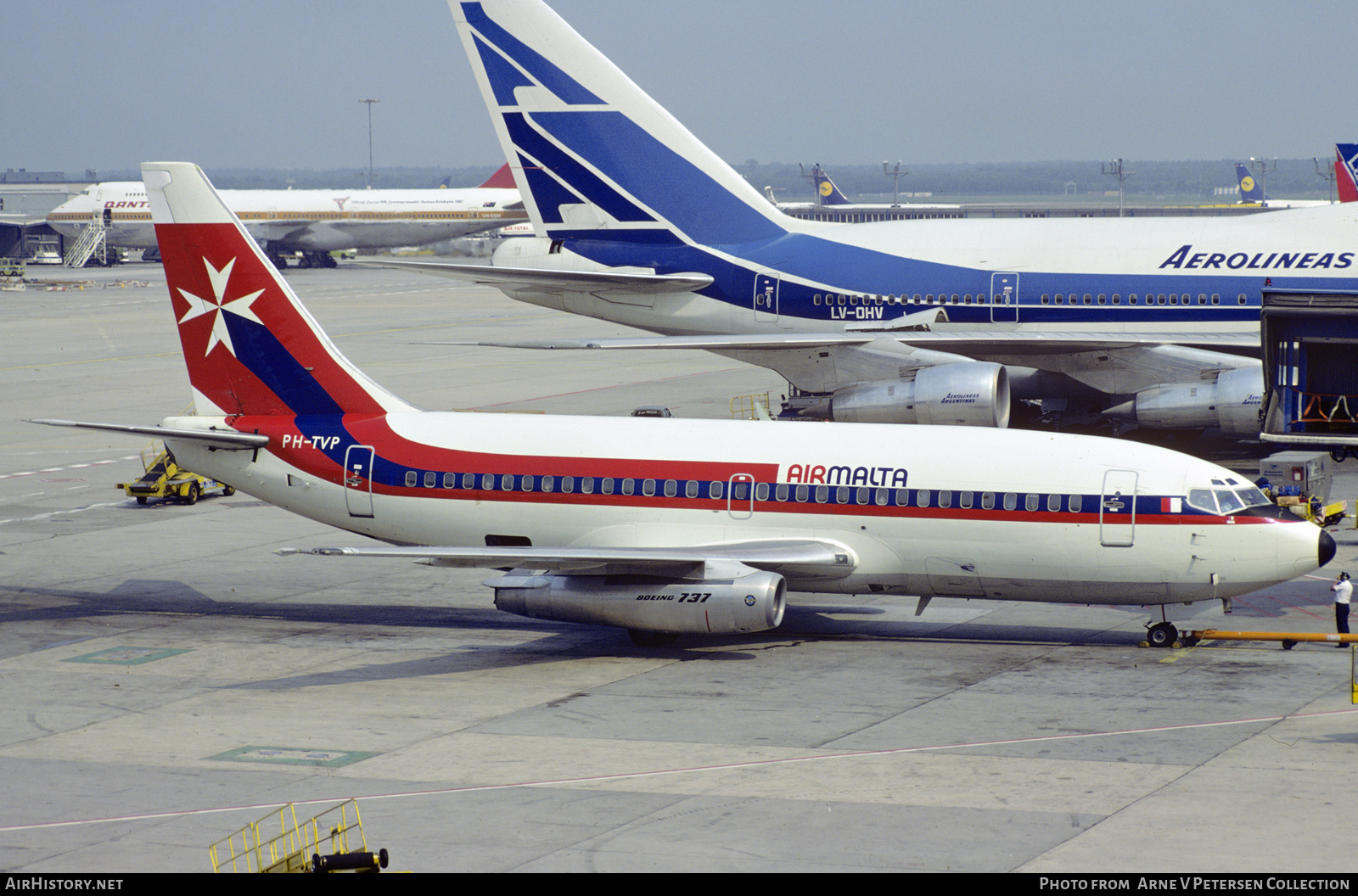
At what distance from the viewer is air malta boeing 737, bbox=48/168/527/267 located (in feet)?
473

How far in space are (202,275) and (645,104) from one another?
18653 mm

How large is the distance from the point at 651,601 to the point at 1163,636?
8.79 metres

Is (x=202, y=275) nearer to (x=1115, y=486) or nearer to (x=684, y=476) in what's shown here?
(x=684, y=476)

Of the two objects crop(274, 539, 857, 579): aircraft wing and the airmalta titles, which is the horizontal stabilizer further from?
the airmalta titles

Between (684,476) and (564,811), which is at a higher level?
(684,476)

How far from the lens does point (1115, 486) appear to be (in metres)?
25.7

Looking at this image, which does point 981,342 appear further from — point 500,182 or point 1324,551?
point 500,182

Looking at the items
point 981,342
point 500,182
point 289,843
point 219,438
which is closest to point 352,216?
point 500,182

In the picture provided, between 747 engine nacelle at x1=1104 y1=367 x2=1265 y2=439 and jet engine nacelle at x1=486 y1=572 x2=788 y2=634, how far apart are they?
18507 millimetres

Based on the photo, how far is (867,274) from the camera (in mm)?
45844

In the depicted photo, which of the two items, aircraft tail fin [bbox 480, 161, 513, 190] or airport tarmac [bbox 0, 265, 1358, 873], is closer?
airport tarmac [bbox 0, 265, 1358, 873]

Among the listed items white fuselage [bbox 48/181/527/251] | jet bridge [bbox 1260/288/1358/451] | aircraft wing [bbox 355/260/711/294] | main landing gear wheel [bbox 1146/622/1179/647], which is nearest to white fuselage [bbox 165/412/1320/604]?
main landing gear wheel [bbox 1146/622/1179/647]
